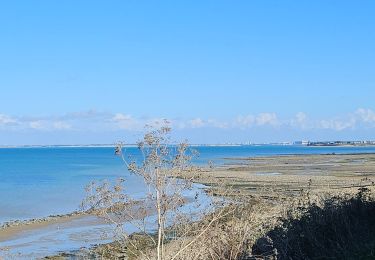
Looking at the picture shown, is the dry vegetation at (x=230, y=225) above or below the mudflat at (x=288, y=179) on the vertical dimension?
above

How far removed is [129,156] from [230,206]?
3469 millimetres

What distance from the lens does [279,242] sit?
1279 cm

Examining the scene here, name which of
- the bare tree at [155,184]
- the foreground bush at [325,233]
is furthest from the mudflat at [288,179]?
the foreground bush at [325,233]

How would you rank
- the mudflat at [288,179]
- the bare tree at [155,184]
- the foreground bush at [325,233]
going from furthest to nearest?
1. the mudflat at [288,179]
2. the foreground bush at [325,233]
3. the bare tree at [155,184]

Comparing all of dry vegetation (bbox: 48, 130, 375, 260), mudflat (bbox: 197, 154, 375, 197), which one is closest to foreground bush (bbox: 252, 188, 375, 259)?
dry vegetation (bbox: 48, 130, 375, 260)

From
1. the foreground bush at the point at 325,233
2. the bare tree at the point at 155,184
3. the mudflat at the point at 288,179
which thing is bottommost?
the mudflat at the point at 288,179

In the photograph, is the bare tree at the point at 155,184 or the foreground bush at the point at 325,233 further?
the foreground bush at the point at 325,233

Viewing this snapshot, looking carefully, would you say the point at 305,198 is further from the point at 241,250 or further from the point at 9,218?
the point at 9,218

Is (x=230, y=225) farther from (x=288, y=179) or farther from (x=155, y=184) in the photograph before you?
(x=288, y=179)

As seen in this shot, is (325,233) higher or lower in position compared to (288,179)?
higher

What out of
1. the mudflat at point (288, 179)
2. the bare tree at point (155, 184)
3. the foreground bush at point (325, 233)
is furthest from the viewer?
the mudflat at point (288, 179)

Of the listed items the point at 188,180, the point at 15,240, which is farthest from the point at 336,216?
the point at 15,240

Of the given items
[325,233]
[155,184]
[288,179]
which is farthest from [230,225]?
[288,179]

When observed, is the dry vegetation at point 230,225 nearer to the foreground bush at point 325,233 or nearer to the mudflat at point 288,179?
the foreground bush at point 325,233
